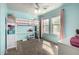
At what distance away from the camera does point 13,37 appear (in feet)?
5.77

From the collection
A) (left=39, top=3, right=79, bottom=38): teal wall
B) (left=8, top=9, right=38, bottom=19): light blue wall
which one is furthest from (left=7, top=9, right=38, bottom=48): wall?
(left=39, top=3, right=79, bottom=38): teal wall

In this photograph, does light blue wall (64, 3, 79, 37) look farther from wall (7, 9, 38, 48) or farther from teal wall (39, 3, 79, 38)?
wall (7, 9, 38, 48)

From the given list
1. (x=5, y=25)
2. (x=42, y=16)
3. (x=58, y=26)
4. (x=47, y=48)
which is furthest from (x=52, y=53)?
(x=5, y=25)

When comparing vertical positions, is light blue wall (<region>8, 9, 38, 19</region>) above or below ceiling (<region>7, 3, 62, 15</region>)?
below

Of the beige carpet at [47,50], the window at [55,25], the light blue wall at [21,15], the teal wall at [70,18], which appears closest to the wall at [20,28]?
the light blue wall at [21,15]

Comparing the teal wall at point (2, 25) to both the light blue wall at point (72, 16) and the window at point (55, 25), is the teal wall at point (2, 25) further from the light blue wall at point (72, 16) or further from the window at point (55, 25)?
the light blue wall at point (72, 16)

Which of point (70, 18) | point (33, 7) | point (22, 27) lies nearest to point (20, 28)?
point (22, 27)

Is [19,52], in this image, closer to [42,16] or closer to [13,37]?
[13,37]

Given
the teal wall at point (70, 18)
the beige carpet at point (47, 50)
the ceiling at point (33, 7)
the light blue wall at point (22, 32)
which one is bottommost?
the beige carpet at point (47, 50)

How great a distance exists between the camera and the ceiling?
1745 millimetres

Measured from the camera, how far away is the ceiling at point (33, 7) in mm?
1745

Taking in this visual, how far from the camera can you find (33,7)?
1767 mm

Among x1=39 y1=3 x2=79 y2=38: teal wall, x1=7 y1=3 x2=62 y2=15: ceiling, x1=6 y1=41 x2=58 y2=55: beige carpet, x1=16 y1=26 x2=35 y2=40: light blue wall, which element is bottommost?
x1=6 y1=41 x2=58 y2=55: beige carpet

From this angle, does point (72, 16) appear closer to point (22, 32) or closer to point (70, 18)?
point (70, 18)
